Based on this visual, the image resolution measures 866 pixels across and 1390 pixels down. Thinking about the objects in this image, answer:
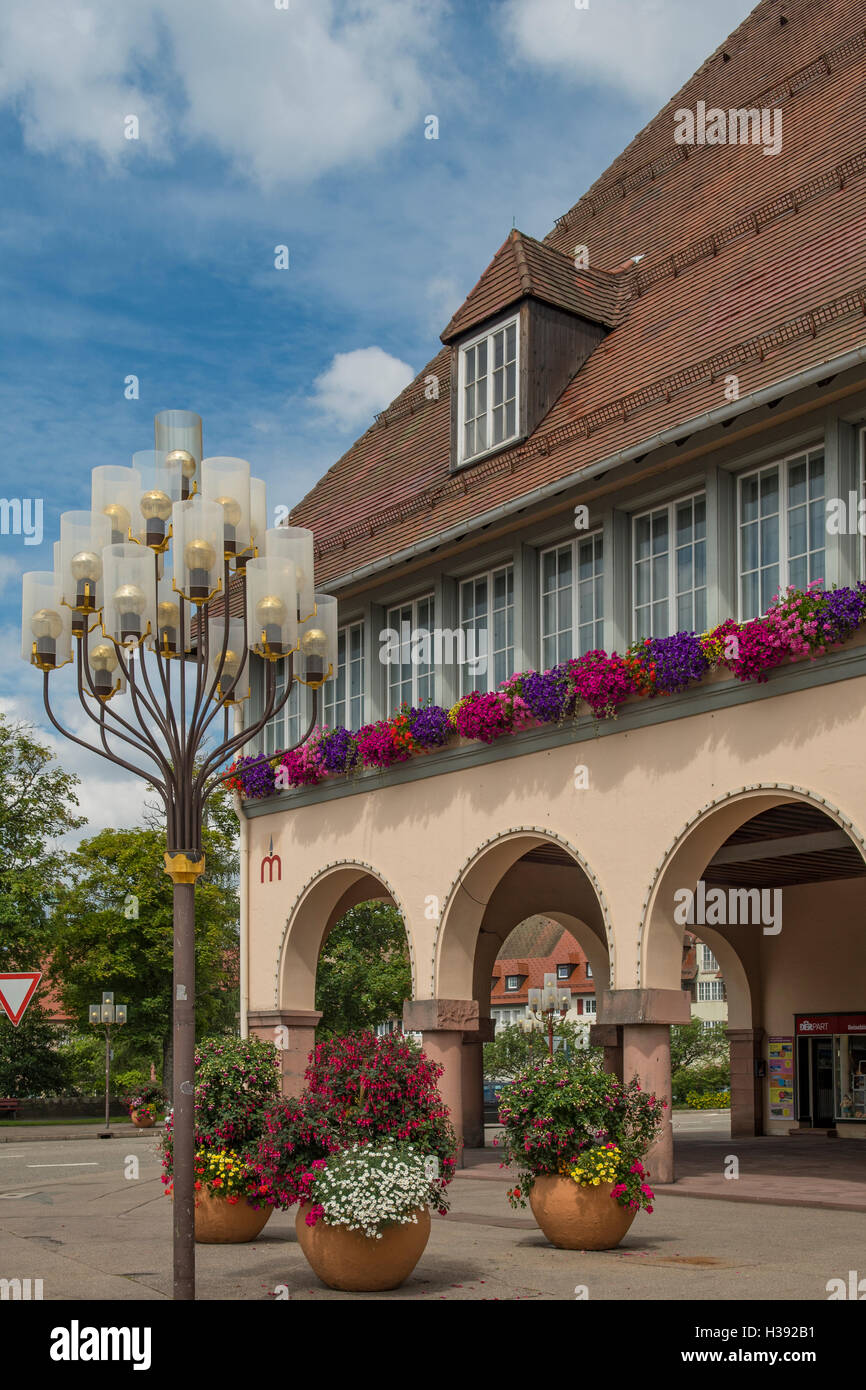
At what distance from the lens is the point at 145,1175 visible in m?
23.3

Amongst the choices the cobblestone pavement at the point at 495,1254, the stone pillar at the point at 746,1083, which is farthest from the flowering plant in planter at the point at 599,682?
the stone pillar at the point at 746,1083

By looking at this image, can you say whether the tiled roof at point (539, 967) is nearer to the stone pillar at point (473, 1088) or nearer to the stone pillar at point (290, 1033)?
the stone pillar at point (473, 1088)

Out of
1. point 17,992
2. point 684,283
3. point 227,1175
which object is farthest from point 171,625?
point 684,283

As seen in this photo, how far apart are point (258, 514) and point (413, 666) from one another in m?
10.7

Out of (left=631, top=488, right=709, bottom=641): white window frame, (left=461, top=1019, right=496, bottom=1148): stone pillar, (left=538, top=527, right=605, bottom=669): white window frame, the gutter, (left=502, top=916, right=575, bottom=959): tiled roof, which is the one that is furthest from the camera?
(left=502, top=916, right=575, bottom=959): tiled roof

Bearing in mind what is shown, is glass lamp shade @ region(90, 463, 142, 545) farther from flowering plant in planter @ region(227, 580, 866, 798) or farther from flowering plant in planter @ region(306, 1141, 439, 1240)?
flowering plant in planter @ region(306, 1141, 439, 1240)

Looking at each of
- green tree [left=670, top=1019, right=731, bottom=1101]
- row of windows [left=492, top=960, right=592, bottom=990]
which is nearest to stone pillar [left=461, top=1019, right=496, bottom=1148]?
green tree [left=670, top=1019, right=731, bottom=1101]

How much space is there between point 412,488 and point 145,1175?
1074 centimetres

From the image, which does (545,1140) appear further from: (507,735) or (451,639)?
(451,639)

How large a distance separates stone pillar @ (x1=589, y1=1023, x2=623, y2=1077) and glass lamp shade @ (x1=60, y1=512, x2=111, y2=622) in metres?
14.5

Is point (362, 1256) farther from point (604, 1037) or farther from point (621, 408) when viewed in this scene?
point (604, 1037)

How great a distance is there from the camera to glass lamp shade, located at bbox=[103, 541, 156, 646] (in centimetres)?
985

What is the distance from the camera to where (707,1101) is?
189 feet

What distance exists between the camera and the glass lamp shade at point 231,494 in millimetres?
10234
